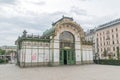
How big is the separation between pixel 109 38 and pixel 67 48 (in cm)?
3429

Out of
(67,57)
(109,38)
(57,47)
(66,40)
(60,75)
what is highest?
(109,38)

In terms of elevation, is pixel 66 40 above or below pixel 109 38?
below

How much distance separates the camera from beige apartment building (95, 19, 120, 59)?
55034mm

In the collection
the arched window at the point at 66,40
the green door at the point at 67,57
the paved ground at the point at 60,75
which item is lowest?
the paved ground at the point at 60,75

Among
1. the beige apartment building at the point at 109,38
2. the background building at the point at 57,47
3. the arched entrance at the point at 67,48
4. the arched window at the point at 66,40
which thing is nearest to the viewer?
the background building at the point at 57,47

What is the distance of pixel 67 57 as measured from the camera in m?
29.1

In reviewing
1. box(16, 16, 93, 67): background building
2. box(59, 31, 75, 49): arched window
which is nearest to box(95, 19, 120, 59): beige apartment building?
box(16, 16, 93, 67): background building

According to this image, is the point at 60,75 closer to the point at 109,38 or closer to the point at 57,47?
the point at 57,47

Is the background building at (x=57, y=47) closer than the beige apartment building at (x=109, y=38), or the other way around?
the background building at (x=57, y=47)

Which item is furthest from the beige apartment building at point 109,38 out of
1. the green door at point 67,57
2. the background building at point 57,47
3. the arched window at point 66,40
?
the green door at point 67,57

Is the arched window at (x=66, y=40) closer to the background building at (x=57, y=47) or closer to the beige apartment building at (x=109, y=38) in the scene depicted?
the background building at (x=57, y=47)

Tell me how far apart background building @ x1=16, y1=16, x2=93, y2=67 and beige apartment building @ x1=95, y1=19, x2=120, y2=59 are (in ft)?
85.2

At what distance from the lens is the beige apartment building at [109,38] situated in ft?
181

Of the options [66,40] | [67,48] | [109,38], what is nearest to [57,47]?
[67,48]
